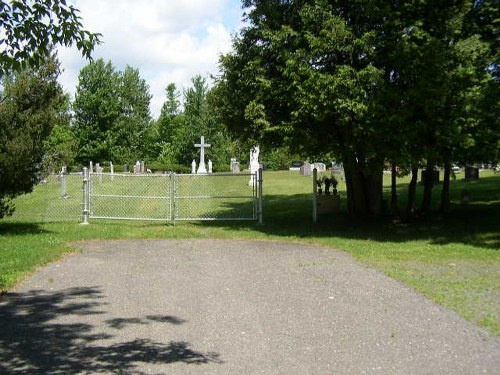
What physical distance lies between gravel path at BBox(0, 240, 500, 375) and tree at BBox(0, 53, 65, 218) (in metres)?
3.73

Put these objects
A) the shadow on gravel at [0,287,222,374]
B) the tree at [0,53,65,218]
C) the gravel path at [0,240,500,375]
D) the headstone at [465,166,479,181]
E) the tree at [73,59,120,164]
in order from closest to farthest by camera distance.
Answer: the shadow on gravel at [0,287,222,374]
the gravel path at [0,240,500,375]
the tree at [0,53,65,218]
the headstone at [465,166,479,181]
the tree at [73,59,120,164]

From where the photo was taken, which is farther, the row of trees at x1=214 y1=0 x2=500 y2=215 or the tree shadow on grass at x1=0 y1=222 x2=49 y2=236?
the tree shadow on grass at x1=0 y1=222 x2=49 y2=236

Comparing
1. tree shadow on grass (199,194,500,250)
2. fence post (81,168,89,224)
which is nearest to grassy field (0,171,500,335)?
tree shadow on grass (199,194,500,250)

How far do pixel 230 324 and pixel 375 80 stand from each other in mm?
8004

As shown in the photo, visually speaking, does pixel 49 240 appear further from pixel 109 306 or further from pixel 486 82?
pixel 486 82

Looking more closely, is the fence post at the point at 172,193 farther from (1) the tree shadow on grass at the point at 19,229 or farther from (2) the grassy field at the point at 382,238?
(1) the tree shadow on grass at the point at 19,229

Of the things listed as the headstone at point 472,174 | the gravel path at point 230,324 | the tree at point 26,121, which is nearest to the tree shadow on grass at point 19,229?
the tree at point 26,121

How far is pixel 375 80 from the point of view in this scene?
12516 millimetres

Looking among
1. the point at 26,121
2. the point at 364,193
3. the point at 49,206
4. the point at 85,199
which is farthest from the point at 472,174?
the point at 26,121

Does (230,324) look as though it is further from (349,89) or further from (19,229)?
(19,229)

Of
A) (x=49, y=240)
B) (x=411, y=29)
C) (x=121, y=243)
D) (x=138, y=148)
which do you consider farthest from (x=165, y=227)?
(x=138, y=148)

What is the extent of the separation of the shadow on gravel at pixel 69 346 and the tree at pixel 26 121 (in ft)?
19.8

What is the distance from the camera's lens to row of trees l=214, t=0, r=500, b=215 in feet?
40.7

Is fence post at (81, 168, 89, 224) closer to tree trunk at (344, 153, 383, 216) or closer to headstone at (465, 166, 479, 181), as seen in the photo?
tree trunk at (344, 153, 383, 216)
